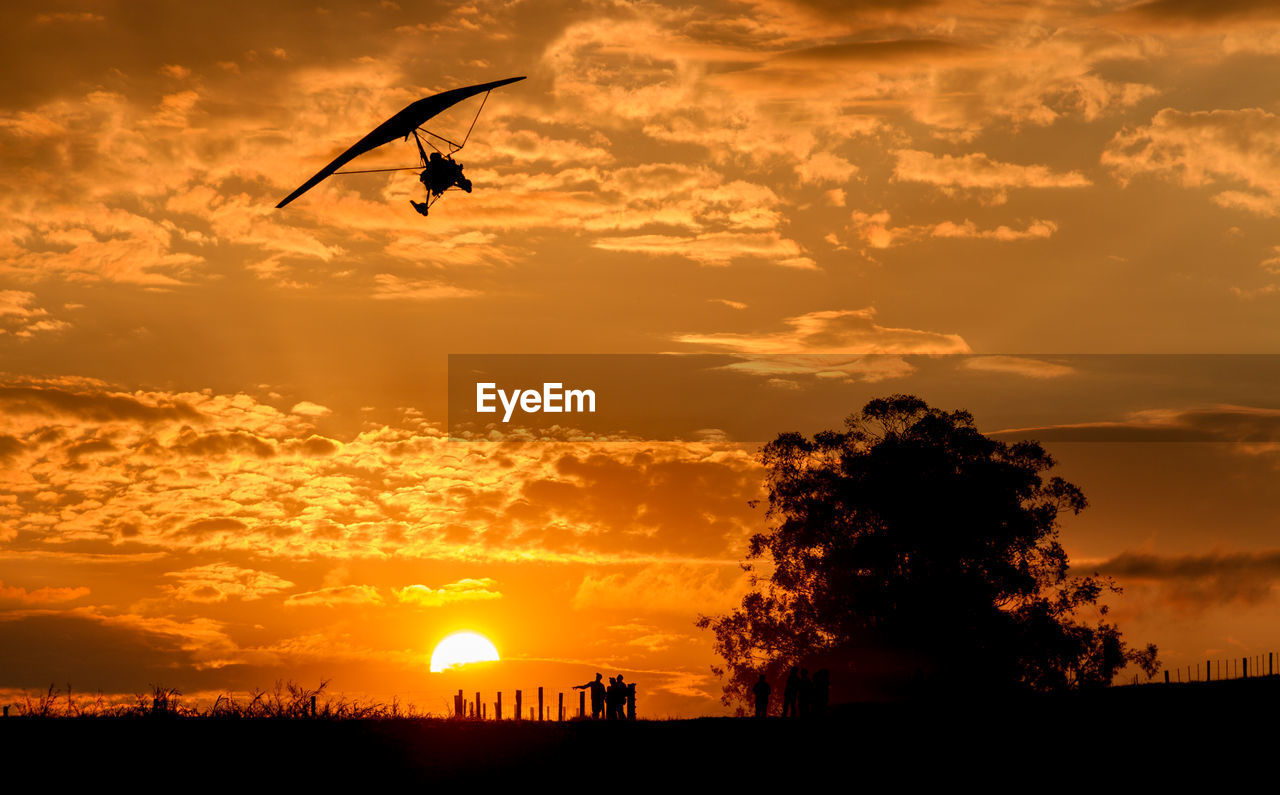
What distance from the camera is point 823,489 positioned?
55.2m

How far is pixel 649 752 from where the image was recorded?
31891mm

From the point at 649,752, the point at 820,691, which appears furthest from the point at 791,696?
the point at 649,752

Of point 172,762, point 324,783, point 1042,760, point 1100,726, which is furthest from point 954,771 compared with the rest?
point 172,762

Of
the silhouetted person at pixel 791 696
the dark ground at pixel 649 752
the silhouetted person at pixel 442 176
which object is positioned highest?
the silhouetted person at pixel 442 176

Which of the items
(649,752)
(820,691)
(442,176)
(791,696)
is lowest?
(649,752)

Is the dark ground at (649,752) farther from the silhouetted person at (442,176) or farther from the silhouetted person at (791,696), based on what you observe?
the silhouetted person at (442,176)

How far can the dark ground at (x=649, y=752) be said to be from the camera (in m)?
29.4

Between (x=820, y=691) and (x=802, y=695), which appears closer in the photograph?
(x=802, y=695)

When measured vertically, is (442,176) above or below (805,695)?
above

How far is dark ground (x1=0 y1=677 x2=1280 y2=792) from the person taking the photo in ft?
96.4

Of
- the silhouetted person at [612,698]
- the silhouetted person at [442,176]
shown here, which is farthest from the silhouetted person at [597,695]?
the silhouetted person at [442,176]

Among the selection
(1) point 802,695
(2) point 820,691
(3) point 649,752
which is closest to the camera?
(3) point 649,752

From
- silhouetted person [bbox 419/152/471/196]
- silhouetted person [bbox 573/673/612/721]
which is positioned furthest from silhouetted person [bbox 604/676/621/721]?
silhouetted person [bbox 419/152/471/196]

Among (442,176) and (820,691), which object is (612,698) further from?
(442,176)
